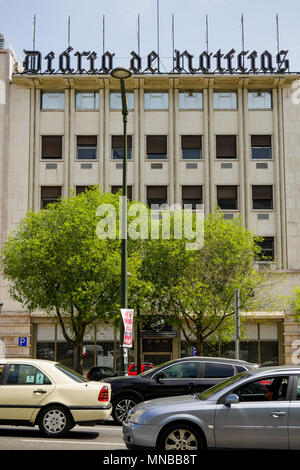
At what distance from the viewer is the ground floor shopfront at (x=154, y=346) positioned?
32594 millimetres

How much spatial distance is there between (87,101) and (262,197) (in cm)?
1174

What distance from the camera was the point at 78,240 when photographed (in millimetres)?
24750

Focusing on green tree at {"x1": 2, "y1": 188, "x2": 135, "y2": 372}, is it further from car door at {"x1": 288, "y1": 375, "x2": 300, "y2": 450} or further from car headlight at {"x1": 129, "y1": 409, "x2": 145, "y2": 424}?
car door at {"x1": 288, "y1": 375, "x2": 300, "y2": 450}

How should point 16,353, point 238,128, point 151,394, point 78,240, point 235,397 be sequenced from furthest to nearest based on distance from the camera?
1. point 238,128
2. point 16,353
3. point 78,240
4. point 151,394
5. point 235,397

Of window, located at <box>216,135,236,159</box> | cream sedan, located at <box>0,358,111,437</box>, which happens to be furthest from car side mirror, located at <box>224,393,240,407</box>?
window, located at <box>216,135,236,159</box>

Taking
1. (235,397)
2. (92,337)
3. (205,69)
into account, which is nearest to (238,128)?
(205,69)

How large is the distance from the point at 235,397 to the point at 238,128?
91.5 ft

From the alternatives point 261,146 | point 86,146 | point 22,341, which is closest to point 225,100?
point 261,146

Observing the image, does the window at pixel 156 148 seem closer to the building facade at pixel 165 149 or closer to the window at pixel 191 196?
the building facade at pixel 165 149

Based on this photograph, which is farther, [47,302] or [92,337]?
[92,337]

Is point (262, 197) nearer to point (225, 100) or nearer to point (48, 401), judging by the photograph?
point (225, 100)

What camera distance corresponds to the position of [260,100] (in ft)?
115

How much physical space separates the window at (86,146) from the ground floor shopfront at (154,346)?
31.9ft

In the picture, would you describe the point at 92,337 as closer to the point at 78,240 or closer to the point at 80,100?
the point at 78,240
